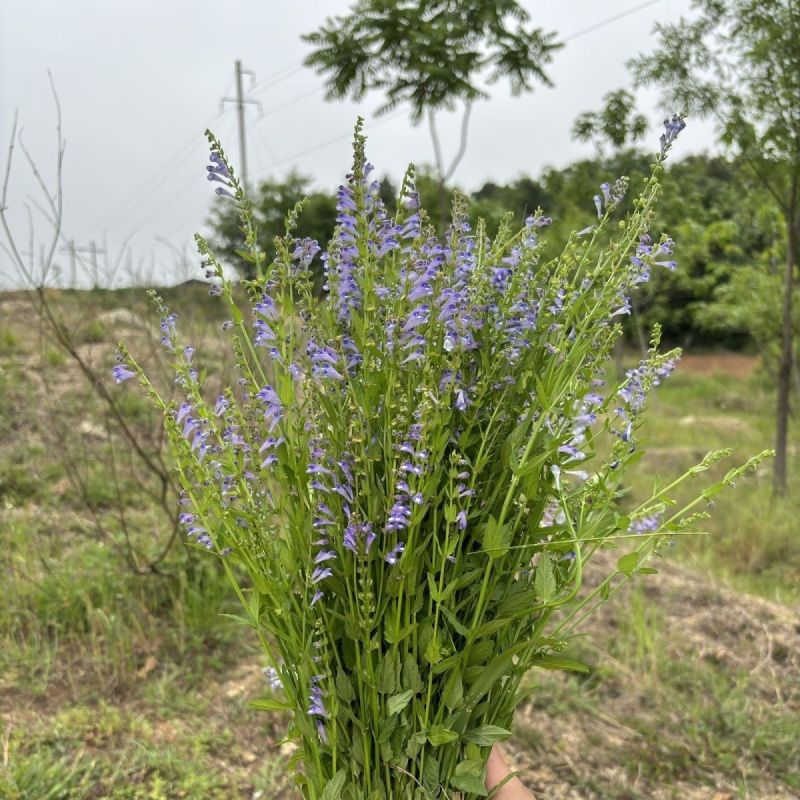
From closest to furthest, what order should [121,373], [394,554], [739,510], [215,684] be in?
[394,554]
[121,373]
[215,684]
[739,510]

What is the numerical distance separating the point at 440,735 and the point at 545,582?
0.84 ft

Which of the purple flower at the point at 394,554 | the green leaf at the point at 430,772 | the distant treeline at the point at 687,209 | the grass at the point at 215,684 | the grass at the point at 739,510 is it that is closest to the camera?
the purple flower at the point at 394,554

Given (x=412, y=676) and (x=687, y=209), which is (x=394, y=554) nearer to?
(x=412, y=676)

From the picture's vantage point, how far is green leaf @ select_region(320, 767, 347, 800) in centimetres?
113

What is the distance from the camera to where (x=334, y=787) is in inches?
44.3

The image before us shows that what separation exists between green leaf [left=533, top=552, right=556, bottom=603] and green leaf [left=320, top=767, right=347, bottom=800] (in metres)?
0.38

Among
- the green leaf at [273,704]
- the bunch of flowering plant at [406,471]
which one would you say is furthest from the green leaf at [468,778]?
the green leaf at [273,704]

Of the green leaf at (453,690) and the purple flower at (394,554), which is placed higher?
the purple flower at (394,554)

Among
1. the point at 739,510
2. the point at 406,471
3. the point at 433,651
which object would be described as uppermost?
the point at 406,471

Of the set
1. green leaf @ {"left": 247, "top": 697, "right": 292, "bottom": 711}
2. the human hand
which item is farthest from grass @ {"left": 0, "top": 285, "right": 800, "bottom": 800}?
green leaf @ {"left": 247, "top": 697, "right": 292, "bottom": 711}

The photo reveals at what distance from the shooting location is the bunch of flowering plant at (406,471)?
1.09m

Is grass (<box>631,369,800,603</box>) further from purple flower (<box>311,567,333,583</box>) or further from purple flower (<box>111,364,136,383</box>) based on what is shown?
purple flower (<box>111,364,136,383</box>)

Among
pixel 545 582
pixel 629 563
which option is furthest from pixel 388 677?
pixel 629 563

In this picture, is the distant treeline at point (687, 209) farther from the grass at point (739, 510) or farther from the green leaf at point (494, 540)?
the green leaf at point (494, 540)
